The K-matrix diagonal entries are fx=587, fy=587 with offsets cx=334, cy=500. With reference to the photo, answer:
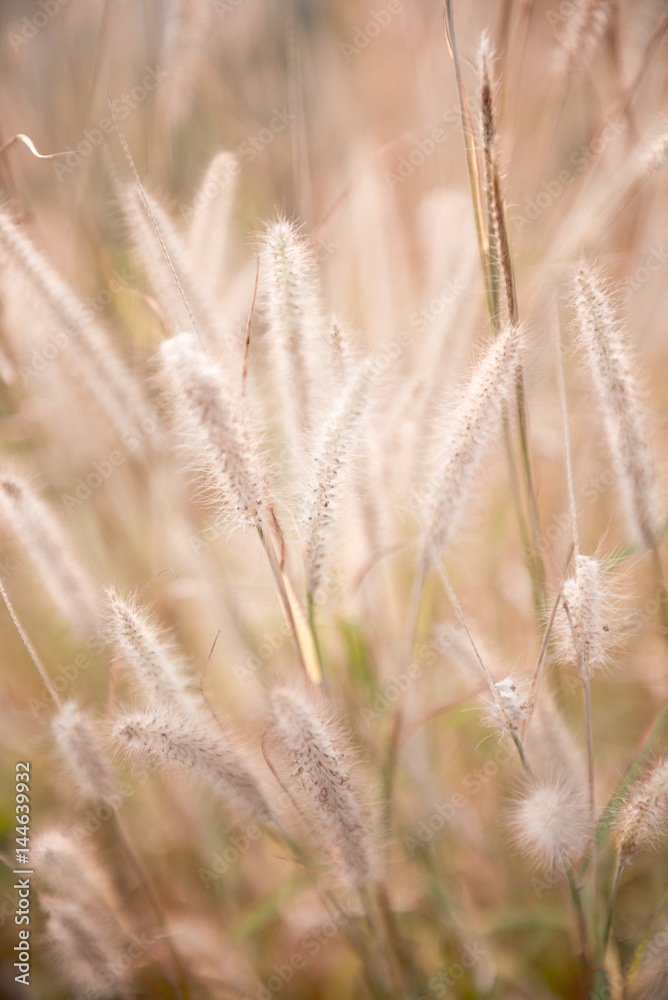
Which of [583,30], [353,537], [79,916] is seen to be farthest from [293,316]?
[79,916]

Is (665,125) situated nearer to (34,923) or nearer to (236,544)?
(236,544)

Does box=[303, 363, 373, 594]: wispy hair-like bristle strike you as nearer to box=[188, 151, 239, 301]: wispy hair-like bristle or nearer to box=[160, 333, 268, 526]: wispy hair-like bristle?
box=[160, 333, 268, 526]: wispy hair-like bristle

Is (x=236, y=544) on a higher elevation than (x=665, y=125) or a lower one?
lower

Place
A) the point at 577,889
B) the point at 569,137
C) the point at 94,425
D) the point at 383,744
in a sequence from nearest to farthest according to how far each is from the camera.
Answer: the point at 577,889 < the point at 383,744 < the point at 94,425 < the point at 569,137

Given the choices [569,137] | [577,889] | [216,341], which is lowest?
[577,889]

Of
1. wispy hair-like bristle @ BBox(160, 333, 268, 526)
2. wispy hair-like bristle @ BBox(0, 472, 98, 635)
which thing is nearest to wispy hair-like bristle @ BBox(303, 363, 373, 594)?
wispy hair-like bristle @ BBox(160, 333, 268, 526)

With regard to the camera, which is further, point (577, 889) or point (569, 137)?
point (569, 137)

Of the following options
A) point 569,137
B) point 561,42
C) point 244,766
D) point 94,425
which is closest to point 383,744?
point 244,766

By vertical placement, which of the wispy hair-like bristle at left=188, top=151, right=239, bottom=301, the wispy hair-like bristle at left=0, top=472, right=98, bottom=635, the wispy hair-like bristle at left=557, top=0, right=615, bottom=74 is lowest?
the wispy hair-like bristle at left=0, top=472, right=98, bottom=635

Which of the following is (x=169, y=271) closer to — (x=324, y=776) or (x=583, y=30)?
(x=324, y=776)

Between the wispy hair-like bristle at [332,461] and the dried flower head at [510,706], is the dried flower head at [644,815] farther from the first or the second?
the wispy hair-like bristle at [332,461]

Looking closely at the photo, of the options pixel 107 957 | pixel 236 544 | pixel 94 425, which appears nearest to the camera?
pixel 107 957
